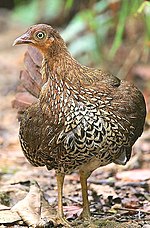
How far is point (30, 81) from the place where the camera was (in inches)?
173

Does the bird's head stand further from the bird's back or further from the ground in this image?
the ground

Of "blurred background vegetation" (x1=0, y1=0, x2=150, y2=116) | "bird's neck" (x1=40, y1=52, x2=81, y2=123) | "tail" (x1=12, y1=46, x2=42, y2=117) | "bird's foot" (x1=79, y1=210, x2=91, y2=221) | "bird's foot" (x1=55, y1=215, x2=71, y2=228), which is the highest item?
"blurred background vegetation" (x1=0, y1=0, x2=150, y2=116)

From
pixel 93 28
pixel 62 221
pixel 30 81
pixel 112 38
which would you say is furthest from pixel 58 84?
pixel 112 38

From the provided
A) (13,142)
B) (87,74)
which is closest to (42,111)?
(87,74)

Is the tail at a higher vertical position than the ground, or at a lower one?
higher

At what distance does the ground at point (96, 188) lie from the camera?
4.07 metres

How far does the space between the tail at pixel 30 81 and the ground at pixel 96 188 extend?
0.56m

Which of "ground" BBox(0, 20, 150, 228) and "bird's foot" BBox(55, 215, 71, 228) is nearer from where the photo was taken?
"bird's foot" BBox(55, 215, 71, 228)

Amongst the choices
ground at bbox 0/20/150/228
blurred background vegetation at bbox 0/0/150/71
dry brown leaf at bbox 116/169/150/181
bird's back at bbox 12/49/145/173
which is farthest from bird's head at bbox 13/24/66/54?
dry brown leaf at bbox 116/169/150/181

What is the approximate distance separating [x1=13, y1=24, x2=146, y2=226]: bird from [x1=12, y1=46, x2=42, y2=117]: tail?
0.32 metres

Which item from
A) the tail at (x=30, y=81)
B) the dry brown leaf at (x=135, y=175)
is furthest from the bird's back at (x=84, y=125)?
the dry brown leaf at (x=135, y=175)

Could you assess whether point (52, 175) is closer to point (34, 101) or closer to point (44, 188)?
point (44, 188)

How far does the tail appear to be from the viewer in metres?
4.34

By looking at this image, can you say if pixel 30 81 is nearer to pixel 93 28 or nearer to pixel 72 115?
pixel 72 115
